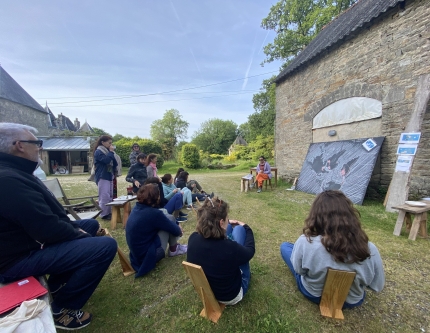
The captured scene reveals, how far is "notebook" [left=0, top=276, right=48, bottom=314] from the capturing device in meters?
1.27

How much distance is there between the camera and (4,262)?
5.15 feet

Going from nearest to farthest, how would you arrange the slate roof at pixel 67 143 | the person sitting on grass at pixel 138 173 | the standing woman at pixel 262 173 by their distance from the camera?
the person sitting on grass at pixel 138 173, the standing woman at pixel 262 173, the slate roof at pixel 67 143

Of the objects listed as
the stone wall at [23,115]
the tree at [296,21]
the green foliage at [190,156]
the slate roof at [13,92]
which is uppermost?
the tree at [296,21]

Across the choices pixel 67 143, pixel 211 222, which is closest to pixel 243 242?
pixel 211 222

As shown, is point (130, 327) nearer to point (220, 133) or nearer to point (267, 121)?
point (267, 121)

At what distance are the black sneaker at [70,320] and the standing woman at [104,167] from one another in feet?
10.1

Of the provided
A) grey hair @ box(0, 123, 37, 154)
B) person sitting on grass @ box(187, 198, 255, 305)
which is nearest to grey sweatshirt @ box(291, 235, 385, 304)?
person sitting on grass @ box(187, 198, 255, 305)

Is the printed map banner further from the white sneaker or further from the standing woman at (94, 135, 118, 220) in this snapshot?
the standing woman at (94, 135, 118, 220)

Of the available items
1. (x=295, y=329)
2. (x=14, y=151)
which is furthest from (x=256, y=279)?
(x=14, y=151)

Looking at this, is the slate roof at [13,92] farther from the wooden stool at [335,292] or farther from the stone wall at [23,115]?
the wooden stool at [335,292]

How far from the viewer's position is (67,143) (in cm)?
1948

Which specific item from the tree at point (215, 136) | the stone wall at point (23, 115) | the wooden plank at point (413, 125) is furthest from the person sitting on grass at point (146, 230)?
the tree at point (215, 136)

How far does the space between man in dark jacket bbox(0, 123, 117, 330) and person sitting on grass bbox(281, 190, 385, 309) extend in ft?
5.91

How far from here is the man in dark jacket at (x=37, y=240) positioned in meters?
1.55
